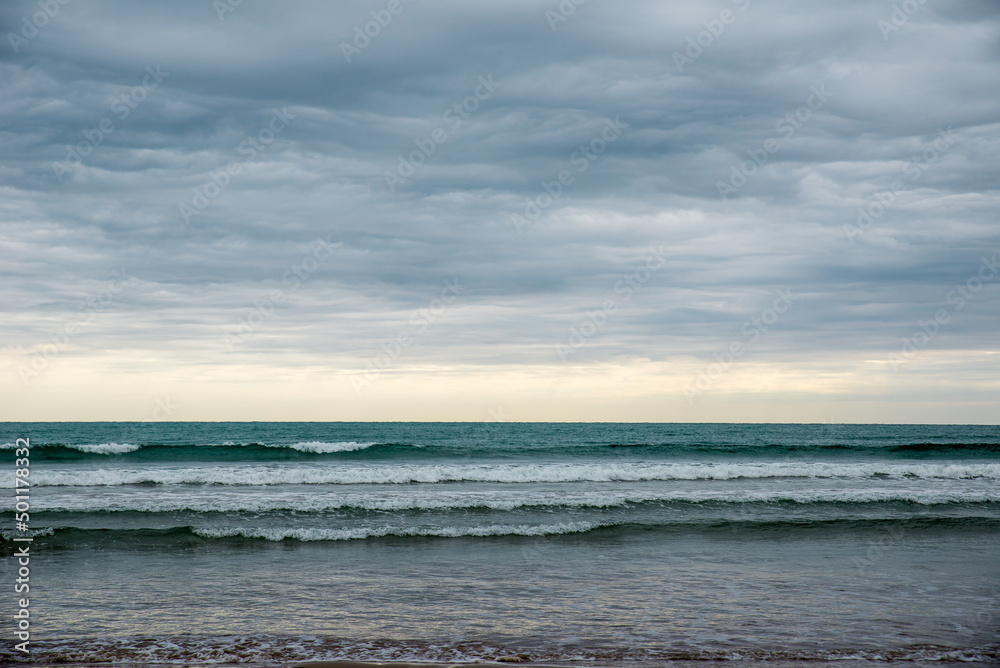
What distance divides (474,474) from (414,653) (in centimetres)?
1791

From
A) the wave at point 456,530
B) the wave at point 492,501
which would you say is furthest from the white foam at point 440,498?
the wave at point 456,530

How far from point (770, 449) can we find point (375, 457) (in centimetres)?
2450

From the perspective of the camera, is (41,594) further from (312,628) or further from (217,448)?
(217,448)

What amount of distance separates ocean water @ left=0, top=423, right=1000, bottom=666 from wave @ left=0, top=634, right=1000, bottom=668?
0.11 feet

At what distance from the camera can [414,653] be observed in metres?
7.23

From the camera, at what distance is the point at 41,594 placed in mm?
9641

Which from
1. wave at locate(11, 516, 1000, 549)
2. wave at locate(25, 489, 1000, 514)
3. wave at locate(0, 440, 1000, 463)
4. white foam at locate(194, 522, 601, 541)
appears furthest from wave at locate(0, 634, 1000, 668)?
wave at locate(0, 440, 1000, 463)

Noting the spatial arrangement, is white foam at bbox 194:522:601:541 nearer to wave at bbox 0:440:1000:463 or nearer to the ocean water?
the ocean water

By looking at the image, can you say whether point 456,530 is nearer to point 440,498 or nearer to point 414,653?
point 440,498

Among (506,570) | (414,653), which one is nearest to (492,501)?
(506,570)

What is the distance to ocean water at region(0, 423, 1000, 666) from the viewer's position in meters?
7.62

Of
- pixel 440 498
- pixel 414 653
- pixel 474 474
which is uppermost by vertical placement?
pixel 414 653

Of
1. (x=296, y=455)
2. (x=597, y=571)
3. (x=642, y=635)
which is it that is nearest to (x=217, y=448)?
(x=296, y=455)

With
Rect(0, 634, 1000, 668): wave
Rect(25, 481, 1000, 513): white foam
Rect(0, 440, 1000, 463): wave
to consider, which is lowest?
Rect(0, 440, 1000, 463): wave
